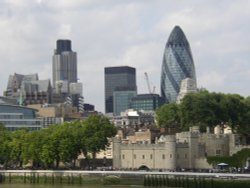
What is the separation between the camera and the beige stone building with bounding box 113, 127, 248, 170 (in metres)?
117

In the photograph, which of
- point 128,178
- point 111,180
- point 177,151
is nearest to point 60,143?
point 111,180

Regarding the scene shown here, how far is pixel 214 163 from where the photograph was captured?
114625 millimetres

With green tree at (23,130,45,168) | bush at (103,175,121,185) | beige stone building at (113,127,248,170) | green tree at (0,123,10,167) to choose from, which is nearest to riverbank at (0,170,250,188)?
bush at (103,175,121,185)

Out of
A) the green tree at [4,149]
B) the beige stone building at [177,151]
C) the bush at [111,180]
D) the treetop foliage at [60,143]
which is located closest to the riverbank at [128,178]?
the bush at [111,180]

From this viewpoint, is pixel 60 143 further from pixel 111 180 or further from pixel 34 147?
pixel 111 180

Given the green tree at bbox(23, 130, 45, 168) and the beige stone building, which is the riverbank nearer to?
the green tree at bbox(23, 130, 45, 168)

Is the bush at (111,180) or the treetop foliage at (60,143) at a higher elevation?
the treetop foliage at (60,143)

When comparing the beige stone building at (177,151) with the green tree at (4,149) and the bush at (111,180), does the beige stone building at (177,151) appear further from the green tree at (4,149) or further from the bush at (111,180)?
Answer: the green tree at (4,149)

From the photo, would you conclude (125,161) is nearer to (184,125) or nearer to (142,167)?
(142,167)

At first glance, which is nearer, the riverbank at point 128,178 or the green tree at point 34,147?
the riverbank at point 128,178

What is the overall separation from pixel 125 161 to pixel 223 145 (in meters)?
17.0

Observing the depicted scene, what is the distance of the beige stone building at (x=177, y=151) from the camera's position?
116938 millimetres

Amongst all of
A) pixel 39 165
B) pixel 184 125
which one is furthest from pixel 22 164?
pixel 184 125

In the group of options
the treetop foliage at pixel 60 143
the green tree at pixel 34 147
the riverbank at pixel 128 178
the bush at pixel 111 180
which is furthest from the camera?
the green tree at pixel 34 147
